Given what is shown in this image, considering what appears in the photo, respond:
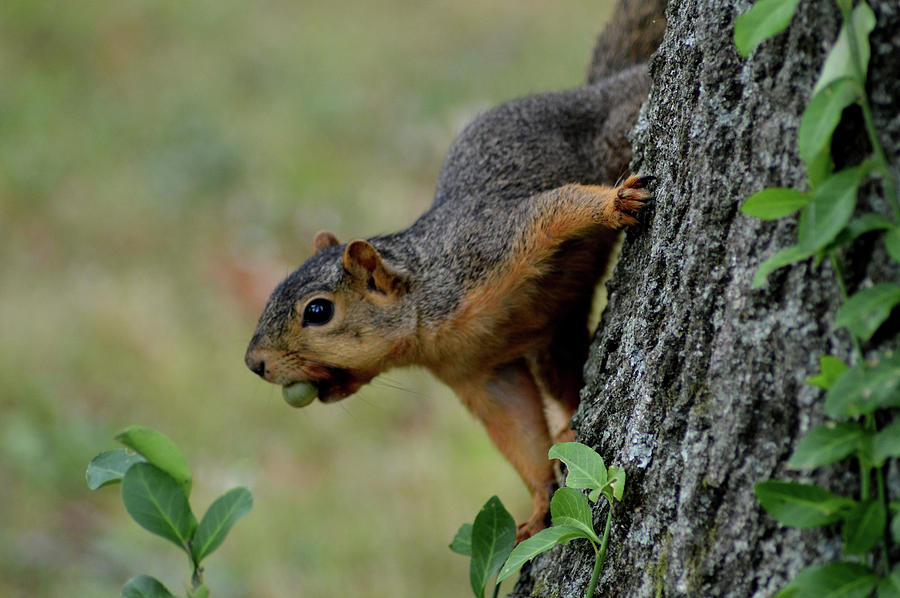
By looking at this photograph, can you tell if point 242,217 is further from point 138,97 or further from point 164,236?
point 138,97

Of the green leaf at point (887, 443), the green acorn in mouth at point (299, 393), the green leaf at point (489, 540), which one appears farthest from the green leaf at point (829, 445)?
the green acorn in mouth at point (299, 393)

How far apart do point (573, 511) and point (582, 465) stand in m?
0.06

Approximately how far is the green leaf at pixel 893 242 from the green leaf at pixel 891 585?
0.86 feet


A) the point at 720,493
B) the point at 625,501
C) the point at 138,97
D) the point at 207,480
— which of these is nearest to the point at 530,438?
the point at 625,501

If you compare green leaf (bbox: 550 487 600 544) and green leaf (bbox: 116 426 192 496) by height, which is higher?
green leaf (bbox: 116 426 192 496)

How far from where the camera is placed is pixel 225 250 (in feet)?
16.1

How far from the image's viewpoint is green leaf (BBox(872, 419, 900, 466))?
0.79m

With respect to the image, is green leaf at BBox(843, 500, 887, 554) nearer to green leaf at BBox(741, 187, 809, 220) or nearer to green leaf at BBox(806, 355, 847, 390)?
green leaf at BBox(806, 355, 847, 390)

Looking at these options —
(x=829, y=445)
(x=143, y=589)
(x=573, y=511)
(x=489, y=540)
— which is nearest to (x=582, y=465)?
(x=573, y=511)

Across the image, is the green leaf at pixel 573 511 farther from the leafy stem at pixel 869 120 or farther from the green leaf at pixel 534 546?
the leafy stem at pixel 869 120

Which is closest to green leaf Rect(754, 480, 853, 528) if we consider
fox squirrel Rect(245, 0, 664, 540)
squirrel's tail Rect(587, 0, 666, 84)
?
fox squirrel Rect(245, 0, 664, 540)

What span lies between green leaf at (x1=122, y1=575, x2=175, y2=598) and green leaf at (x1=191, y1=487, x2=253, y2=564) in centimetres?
6

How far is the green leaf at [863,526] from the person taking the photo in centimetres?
81

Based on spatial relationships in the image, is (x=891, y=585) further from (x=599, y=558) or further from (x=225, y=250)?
(x=225, y=250)
